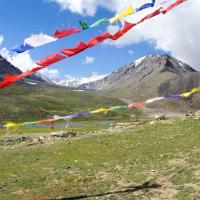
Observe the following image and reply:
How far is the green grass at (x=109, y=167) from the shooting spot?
2530 cm

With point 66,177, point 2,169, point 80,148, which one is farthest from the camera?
→ point 80,148

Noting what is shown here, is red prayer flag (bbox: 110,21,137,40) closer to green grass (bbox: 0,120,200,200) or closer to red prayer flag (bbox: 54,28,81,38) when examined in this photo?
red prayer flag (bbox: 54,28,81,38)

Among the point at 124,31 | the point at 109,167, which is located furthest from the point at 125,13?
the point at 109,167

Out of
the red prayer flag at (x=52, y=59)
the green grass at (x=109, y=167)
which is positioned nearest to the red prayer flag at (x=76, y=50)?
the red prayer flag at (x=52, y=59)

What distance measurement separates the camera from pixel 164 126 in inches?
1996

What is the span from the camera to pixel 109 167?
3123 centimetres

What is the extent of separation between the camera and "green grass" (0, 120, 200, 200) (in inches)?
996

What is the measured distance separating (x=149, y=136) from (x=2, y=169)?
1515 centimetres

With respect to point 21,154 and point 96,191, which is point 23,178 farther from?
point 21,154

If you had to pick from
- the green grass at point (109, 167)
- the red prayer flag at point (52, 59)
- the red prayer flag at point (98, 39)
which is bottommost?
the green grass at point (109, 167)

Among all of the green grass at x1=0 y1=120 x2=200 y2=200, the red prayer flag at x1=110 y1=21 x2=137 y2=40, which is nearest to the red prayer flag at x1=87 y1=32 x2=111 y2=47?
the red prayer flag at x1=110 y1=21 x2=137 y2=40

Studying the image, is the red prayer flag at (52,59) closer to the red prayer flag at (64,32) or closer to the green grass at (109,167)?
the red prayer flag at (64,32)

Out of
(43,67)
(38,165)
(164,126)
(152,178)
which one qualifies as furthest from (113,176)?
(164,126)

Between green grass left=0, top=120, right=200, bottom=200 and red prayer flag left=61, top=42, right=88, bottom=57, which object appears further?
green grass left=0, top=120, right=200, bottom=200
